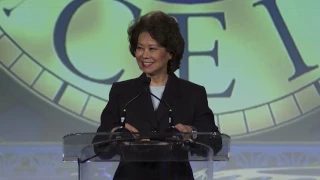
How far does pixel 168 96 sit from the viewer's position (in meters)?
1.95

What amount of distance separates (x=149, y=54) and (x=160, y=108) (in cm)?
19

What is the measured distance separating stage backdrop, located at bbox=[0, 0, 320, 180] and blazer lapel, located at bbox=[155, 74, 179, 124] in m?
1.42

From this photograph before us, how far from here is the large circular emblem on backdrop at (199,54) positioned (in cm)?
340

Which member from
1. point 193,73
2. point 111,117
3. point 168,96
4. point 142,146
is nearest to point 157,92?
point 168,96

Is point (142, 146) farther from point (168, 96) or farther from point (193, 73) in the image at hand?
point (193, 73)

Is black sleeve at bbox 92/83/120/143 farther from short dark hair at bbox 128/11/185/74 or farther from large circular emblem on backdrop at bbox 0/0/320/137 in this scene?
large circular emblem on backdrop at bbox 0/0/320/137

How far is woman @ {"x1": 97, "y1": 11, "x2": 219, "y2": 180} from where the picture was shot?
1901 millimetres

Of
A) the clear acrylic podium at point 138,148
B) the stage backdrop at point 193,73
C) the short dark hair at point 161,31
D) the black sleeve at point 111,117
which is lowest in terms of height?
the clear acrylic podium at point 138,148

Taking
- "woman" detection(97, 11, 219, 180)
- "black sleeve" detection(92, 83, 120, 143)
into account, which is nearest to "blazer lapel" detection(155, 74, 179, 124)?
"woman" detection(97, 11, 219, 180)

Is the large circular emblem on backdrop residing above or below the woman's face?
above

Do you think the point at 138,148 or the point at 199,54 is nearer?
the point at 138,148

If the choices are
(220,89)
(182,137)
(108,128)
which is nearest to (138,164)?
(182,137)

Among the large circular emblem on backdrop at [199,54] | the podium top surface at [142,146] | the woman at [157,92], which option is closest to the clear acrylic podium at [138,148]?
the podium top surface at [142,146]

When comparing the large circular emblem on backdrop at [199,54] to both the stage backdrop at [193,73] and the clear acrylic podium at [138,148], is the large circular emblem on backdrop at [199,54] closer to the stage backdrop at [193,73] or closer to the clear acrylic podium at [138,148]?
the stage backdrop at [193,73]
